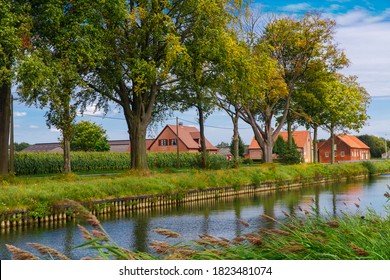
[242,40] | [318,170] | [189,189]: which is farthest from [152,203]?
[318,170]

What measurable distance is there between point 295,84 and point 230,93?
2274 cm

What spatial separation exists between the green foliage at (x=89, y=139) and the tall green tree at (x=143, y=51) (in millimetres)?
54082

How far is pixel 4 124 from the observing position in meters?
33.5

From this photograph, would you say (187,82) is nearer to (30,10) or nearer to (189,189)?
(189,189)

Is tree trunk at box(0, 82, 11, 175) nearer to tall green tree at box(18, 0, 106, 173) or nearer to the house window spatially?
tall green tree at box(18, 0, 106, 173)

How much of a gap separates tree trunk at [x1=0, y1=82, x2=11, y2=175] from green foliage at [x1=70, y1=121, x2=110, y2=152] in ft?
204

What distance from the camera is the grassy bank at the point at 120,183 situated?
25.7 metres

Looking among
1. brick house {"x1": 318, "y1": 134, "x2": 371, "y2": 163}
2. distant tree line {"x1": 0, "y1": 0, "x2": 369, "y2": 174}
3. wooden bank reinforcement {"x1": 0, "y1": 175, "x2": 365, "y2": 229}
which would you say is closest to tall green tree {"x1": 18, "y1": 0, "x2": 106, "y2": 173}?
distant tree line {"x1": 0, "y1": 0, "x2": 369, "y2": 174}

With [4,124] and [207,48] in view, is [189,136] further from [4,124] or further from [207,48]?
[4,124]

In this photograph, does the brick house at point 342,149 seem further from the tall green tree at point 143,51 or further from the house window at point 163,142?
the tall green tree at point 143,51

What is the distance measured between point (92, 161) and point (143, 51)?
2400 cm

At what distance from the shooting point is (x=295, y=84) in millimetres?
64625

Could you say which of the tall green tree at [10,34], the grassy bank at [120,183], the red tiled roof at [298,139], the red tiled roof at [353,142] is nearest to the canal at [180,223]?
the grassy bank at [120,183]

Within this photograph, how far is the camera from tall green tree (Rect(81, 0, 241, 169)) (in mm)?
37375
